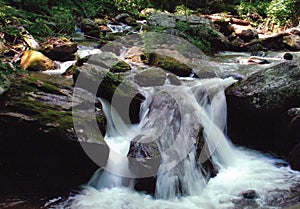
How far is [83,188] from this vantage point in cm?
381

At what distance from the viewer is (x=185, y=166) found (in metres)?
4.20

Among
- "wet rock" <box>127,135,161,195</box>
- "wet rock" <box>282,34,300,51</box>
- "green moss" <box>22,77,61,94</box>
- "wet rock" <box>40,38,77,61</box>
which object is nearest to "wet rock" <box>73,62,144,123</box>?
"green moss" <box>22,77,61,94</box>

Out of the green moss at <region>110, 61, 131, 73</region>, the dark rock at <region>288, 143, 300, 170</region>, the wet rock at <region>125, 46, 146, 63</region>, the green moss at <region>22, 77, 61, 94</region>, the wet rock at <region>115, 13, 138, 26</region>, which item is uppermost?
the wet rock at <region>115, 13, 138, 26</region>

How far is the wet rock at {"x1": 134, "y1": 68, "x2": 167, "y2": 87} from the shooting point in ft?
21.1

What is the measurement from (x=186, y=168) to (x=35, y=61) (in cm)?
459

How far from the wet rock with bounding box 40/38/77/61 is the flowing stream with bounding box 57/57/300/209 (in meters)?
3.04

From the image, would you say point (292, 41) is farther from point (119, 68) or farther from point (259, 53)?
point (119, 68)

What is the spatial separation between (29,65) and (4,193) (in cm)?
401

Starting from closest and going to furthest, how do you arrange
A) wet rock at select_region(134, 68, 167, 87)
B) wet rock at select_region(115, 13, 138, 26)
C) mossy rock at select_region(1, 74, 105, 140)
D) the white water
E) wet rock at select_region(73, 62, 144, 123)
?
the white water < mossy rock at select_region(1, 74, 105, 140) < wet rock at select_region(73, 62, 144, 123) < wet rock at select_region(134, 68, 167, 87) < wet rock at select_region(115, 13, 138, 26)

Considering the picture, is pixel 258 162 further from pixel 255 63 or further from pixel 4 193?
pixel 255 63

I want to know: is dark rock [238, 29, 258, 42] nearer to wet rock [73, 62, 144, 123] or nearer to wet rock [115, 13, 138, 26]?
wet rock [115, 13, 138, 26]

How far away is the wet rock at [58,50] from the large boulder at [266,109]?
14.4 feet

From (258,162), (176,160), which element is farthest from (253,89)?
(176,160)

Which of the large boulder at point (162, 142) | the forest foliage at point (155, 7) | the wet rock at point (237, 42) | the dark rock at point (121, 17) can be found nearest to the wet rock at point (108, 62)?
the large boulder at point (162, 142)
